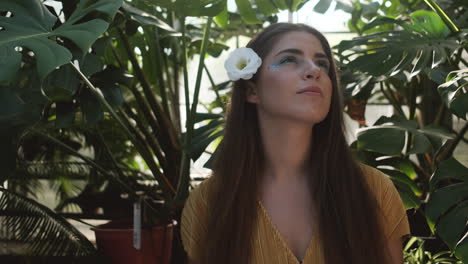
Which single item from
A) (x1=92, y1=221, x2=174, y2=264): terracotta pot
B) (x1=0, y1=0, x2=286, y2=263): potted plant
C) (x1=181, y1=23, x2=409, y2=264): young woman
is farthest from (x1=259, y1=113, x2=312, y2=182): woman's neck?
(x1=92, y1=221, x2=174, y2=264): terracotta pot

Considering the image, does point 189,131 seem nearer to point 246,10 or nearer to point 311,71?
point 246,10

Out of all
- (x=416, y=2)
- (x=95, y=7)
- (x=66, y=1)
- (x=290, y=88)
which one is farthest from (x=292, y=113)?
(x=416, y=2)

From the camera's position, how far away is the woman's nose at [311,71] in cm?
131

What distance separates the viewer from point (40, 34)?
1.20 metres

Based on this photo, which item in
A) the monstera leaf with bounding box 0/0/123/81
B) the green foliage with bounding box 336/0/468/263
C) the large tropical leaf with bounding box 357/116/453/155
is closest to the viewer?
the monstera leaf with bounding box 0/0/123/81

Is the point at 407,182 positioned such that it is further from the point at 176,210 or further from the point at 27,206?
the point at 27,206

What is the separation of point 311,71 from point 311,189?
30 cm

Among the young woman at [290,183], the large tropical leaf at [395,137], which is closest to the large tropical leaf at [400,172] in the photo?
the large tropical leaf at [395,137]

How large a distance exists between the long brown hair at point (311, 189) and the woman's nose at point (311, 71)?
0.41 ft

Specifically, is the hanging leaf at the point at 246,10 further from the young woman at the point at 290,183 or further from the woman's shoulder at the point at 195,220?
the woman's shoulder at the point at 195,220

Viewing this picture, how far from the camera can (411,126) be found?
1.83m

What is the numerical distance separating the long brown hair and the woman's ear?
1 cm

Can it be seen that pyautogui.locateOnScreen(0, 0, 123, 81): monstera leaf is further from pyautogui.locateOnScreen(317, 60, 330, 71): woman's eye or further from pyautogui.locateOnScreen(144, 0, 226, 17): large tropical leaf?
pyautogui.locateOnScreen(317, 60, 330, 71): woman's eye

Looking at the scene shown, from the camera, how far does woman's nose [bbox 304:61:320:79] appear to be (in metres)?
1.31
